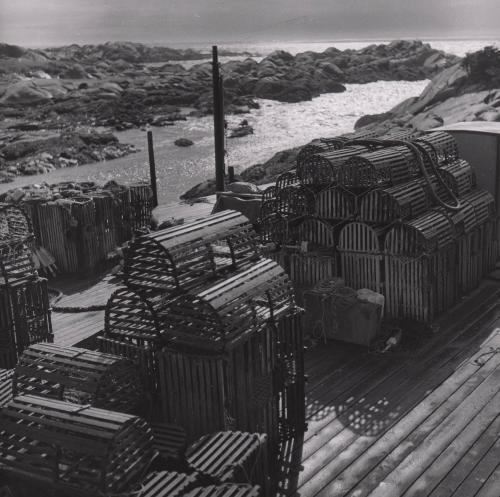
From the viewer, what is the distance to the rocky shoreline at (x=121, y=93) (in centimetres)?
5706

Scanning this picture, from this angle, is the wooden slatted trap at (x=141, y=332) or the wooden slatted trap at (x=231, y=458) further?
the wooden slatted trap at (x=141, y=332)

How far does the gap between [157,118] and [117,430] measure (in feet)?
221

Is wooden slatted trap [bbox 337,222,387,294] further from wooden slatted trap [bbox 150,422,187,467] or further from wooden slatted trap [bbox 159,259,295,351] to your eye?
wooden slatted trap [bbox 150,422,187,467]

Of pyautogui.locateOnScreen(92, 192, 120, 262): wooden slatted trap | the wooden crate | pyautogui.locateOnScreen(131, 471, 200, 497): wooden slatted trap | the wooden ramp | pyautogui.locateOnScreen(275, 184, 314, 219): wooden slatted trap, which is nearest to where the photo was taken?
pyautogui.locateOnScreen(131, 471, 200, 497): wooden slatted trap

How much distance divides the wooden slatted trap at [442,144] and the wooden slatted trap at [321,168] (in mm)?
2613

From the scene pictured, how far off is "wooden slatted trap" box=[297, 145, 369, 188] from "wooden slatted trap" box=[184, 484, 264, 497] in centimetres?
1005

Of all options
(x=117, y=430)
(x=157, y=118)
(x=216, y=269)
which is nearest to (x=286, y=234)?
(x=216, y=269)

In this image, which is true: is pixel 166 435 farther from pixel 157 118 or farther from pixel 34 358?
pixel 157 118

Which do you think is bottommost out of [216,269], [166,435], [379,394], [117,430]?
[379,394]

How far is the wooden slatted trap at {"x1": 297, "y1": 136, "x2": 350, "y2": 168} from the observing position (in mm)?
18247

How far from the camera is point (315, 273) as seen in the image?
16734mm

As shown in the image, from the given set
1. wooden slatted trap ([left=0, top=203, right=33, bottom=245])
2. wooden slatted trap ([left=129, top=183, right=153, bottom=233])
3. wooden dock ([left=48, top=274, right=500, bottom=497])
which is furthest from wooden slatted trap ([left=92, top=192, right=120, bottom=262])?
wooden dock ([left=48, top=274, right=500, bottom=497])

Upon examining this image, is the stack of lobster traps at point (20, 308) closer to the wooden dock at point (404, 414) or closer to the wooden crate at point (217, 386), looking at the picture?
the wooden dock at point (404, 414)

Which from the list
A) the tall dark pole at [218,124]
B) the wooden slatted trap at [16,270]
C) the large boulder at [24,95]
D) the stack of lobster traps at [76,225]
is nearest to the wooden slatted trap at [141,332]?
the wooden slatted trap at [16,270]
